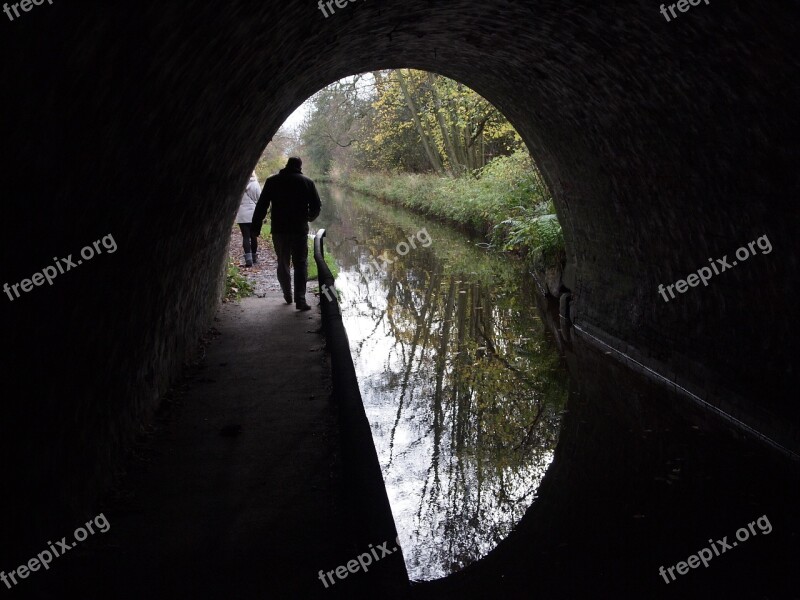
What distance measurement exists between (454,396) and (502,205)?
1151cm

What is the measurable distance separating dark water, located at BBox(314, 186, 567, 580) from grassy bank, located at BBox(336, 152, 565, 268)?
3.12ft

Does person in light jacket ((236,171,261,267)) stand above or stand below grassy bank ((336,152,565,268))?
above

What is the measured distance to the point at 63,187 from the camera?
262cm

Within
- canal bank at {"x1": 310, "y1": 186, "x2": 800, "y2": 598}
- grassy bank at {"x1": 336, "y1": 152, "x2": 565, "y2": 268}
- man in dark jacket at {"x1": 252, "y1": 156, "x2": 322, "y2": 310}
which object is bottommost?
canal bank at {"x1": 310, "y1": 186, "x2": 800, "y2": 598}

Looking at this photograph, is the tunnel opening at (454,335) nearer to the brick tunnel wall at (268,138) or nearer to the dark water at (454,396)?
the dark water at (454,396)

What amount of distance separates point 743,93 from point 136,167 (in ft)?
14.1

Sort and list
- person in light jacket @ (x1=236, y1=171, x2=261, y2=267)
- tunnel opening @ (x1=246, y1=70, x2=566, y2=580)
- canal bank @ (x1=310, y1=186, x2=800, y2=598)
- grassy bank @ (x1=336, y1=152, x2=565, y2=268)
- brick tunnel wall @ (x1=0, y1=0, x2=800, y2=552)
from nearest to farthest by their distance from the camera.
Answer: brick tunnel wall @ (x1=0, y1=0, x2=800, y2=552), canal bank @ (x1=310, y1=186, x2=800, y2=598), tunnel opening @ (x1=246, y1=70, x2=566, y2=580), grassy bank @ (x1=336, y1=152, x2=565, y2=268), person in light jacket @ (x1=236, y1=171, x2=261, y2=267)

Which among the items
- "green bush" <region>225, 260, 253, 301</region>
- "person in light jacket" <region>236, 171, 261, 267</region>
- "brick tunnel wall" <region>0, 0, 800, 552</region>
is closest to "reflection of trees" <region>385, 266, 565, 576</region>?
"brick tunnel wall" <region>0, 0, 800, 552</region>

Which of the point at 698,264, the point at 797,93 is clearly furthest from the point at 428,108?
the point at 797,93

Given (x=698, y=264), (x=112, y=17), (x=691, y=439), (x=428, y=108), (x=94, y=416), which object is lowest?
(x=691, y=439)

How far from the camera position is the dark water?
5312 mm

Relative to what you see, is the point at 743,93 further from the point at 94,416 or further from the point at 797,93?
the point at 94,416

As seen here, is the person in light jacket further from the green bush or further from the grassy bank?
the grassy bank

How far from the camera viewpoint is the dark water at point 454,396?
5.31 meters
